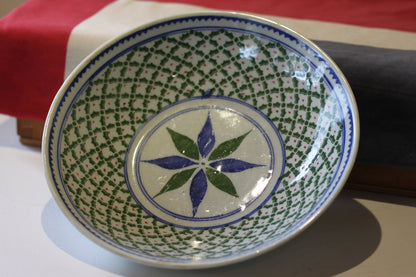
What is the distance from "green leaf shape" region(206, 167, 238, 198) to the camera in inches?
27.2

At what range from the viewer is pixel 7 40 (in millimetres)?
856

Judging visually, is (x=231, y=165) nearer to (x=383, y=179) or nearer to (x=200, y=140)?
(x=200, y=140)

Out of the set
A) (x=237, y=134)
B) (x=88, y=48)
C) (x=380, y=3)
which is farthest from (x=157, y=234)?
(x=380, y=3)

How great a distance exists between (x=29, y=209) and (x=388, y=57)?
616mm

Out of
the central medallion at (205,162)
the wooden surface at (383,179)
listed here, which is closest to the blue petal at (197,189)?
the central medallion at (205,162)

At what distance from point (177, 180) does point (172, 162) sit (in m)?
0.04

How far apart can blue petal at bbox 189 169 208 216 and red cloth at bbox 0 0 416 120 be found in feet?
1.09

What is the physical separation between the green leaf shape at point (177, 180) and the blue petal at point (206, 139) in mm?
38

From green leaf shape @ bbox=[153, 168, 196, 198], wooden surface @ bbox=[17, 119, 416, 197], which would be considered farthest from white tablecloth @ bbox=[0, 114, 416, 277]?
green leaf shape @ bbox=[153, 168, 196, 198]

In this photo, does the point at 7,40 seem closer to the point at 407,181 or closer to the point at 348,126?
the point at 348,126

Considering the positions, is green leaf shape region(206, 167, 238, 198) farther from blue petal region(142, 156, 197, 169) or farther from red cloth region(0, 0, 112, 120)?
red cloth region(0, 0, 112, 120)

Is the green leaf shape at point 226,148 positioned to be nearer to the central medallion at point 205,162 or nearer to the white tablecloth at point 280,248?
the central medallion at point 205,162

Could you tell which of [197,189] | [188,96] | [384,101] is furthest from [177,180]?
[384,101]

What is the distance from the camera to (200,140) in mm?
753
